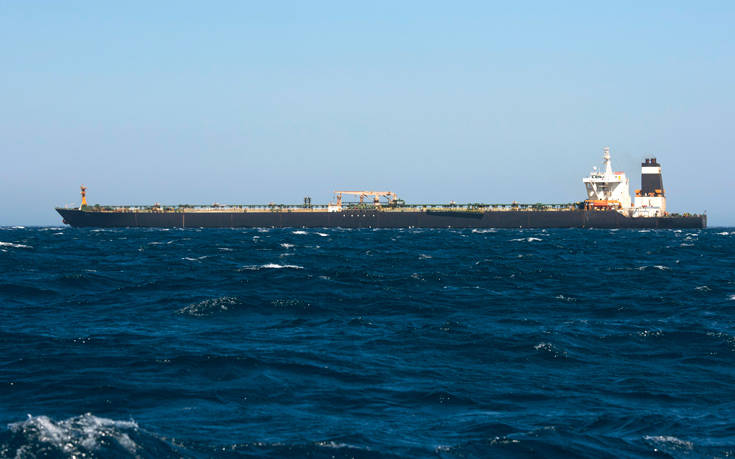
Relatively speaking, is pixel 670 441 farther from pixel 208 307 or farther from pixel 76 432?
pixel 208 307

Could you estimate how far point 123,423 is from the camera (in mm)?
12547

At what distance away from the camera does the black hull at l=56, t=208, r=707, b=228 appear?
133 metres

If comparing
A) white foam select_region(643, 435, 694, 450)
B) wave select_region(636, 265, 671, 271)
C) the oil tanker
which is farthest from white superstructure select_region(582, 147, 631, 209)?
white foam select_region(643, 435, 694, 450)

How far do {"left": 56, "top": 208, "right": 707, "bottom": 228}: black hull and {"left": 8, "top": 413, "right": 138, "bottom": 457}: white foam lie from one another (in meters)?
125

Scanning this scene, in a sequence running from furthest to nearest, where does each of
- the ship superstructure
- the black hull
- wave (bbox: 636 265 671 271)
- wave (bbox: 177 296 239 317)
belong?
the ship superstructure < the black hull < wave (bbox: 636 265 671 271) < wave (bbox: 177 296 239 317)

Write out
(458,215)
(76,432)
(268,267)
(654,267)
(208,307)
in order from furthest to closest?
(458,215) < (654,267) < (268,267) < (208,307) < (76,432)

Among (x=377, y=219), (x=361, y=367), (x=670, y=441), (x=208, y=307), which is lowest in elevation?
(x=670, y=441)

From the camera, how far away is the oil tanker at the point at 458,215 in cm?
13338

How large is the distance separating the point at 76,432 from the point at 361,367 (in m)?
7.64

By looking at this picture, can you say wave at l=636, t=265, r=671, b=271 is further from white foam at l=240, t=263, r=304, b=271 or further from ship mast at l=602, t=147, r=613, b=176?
ship mast at l=602, t=147, r=613, b=176

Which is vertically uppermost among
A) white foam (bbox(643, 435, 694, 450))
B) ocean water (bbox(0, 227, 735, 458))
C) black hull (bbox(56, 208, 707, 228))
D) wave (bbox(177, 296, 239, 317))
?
black hull (bbox(56, 208, 707, 228))

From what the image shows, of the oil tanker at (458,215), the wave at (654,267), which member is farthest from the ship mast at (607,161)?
the wave at (654,267)

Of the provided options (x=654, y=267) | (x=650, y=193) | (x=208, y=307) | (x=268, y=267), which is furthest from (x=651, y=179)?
(x=208, y=307)

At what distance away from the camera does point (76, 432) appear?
11.9 meters
